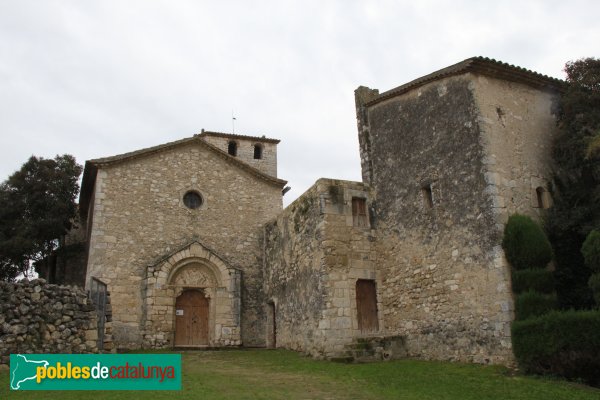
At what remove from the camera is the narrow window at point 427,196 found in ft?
47.3

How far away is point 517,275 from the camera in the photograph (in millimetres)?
11797

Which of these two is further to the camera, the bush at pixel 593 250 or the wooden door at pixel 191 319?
the wooden door at pixel 191 319

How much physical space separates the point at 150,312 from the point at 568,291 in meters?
12.9

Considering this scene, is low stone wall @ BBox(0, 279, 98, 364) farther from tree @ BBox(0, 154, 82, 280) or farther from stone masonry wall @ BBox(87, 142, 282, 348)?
tree @ BBox(0, 154, 82, 280)

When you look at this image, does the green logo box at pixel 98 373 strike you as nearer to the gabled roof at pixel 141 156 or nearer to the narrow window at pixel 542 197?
the narrow window at pixel 542 197

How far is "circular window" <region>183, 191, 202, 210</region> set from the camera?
20.4 metres

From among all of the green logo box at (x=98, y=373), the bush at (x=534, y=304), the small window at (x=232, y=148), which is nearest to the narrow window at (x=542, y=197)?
the bush at (x=534, y=304)

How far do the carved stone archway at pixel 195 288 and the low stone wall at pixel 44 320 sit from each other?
20.3ft

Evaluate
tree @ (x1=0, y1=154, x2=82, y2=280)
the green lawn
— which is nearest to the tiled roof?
tree @ (x1=0, y1=154, x2=82, y2=280)

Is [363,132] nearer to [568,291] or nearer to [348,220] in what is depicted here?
[348,220]

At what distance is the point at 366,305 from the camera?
613 inches

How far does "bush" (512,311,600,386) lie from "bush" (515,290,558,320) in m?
0.45

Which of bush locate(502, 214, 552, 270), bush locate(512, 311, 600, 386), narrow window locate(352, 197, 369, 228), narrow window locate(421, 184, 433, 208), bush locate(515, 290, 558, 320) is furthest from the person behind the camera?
narrow window locate(352, 197, 369, 228)

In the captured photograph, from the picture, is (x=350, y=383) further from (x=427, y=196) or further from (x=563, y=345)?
(x=427, y=196)
